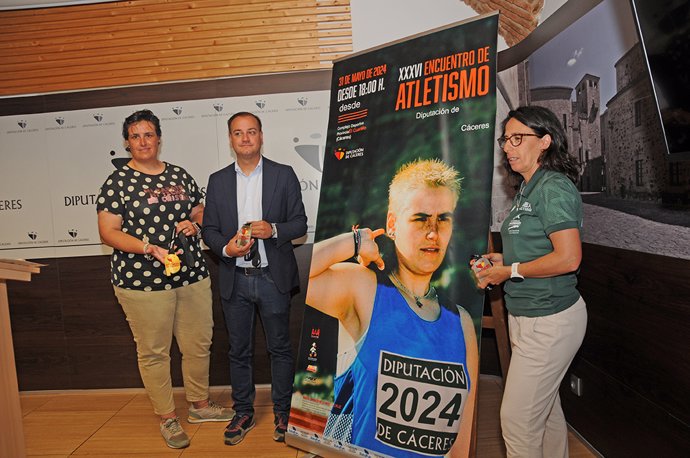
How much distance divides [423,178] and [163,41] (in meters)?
2.53

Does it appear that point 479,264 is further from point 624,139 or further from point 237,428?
point 237,428

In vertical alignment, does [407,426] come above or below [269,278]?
below

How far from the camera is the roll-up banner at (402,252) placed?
6.84 ft

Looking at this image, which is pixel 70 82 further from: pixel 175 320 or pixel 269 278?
pixel 269 278

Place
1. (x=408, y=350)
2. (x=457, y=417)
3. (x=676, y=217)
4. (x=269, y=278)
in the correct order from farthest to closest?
(x=269, y=278), (x=408, y=350), (x=457, y=417), (x=676, y=217)

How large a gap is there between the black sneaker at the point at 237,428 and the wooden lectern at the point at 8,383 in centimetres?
118

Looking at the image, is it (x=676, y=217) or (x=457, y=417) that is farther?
(x=457, y=417)

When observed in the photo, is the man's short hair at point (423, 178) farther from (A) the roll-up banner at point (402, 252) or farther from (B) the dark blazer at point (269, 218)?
(B) the dark blazer at point (269, 218)

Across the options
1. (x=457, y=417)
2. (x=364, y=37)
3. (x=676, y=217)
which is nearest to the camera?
(x=676, y=217)

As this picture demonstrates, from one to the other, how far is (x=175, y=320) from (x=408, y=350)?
5.49ft

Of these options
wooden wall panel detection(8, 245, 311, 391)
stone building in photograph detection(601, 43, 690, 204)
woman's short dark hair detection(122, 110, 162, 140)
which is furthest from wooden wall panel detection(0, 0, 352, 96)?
stone building in photograph detection(601, 43, 690, 204)

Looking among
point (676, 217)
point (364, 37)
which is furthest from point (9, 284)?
point (676, 217)

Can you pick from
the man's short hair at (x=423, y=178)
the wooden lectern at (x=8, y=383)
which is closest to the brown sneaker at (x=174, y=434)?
the wooden lectern at (x=8, y=383)

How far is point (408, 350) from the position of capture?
219 cm
